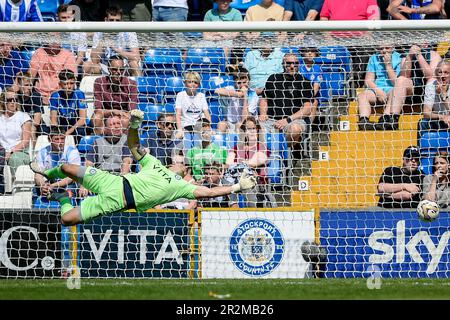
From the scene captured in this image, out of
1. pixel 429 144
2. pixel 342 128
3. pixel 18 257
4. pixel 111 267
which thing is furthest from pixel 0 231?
pixel 429 144

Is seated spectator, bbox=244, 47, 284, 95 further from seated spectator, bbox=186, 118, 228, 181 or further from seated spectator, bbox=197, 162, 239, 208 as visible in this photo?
seated spectator, bbox=197, 162, 239, 208

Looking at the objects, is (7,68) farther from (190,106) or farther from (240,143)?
(240,143)

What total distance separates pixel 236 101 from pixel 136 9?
12.8 ft

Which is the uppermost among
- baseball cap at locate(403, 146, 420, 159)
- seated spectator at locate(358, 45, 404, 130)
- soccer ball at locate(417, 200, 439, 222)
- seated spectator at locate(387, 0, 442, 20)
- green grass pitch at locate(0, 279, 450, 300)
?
seated spectator at locate(387, 0, 442, 20)

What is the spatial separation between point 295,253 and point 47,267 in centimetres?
299

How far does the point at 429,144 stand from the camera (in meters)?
12.8

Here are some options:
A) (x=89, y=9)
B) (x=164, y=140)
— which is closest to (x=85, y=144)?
(x=164, y=140)

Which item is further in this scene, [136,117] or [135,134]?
[135,134]

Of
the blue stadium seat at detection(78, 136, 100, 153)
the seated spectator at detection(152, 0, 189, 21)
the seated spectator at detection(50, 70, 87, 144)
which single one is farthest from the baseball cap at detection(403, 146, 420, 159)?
the seated spectator at detection(152, 0, 189, 21)

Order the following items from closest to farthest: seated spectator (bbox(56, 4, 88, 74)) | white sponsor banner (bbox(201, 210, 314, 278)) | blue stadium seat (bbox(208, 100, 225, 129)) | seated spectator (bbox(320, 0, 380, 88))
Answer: seated spectator (bbox(56, 4, 88, 74)) < white sponsor banner (bbox(201, 210, 314, 278)) < blue stadium seat (bbox(208, 100, 225, 129)) < seated spectator (bbox(320, 0, 380, 88))

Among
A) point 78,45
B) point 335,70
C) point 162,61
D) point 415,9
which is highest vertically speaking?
point 415,9

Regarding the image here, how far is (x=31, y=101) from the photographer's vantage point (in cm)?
1287

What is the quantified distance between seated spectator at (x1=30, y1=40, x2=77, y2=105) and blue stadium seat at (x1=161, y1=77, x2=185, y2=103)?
4.13 feet

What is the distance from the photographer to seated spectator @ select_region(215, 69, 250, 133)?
12.9 m
